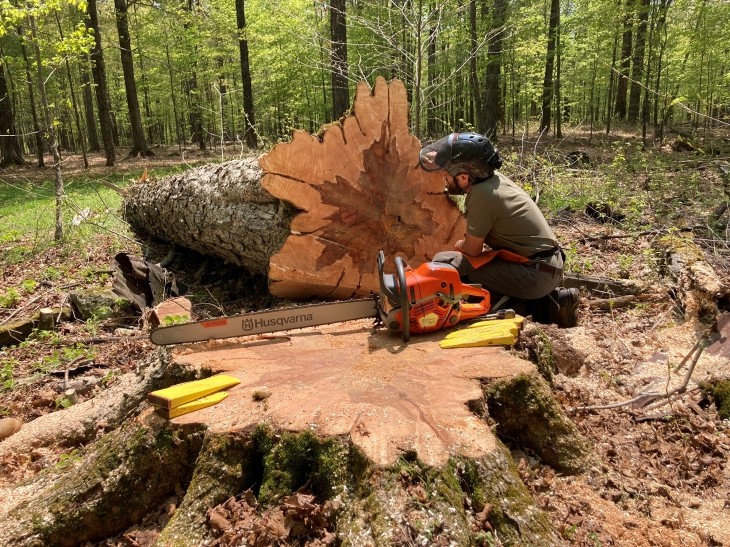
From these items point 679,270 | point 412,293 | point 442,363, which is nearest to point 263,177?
point 412,293

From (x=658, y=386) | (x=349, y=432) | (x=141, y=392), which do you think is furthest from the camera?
(x=658, y=386)

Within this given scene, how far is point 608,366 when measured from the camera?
3393mm

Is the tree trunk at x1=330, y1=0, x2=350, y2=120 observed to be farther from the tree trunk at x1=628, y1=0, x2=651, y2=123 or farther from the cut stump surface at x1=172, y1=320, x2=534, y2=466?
the cut stump surface at x1=172, y1=320, x2=534, y2=466

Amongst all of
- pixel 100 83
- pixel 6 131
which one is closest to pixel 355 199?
pixel 100 83

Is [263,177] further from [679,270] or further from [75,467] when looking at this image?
[679,270]

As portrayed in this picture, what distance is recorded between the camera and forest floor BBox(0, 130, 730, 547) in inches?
83.1

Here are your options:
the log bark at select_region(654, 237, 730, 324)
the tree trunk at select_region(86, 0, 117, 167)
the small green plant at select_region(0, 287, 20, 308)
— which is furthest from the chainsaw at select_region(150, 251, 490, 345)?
the tree trunk at select_region(86, 0, 117, 167)

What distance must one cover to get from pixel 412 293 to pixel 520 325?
61cm

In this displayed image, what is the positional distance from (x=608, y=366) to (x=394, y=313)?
5.53 feet

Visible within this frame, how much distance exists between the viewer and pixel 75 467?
2301mm

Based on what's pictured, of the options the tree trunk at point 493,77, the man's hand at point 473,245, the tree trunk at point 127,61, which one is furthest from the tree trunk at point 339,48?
the tree trunk at point 127,61

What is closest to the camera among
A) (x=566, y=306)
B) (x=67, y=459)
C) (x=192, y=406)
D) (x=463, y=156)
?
(x=192, y=406)

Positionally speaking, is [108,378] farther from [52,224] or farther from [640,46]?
[640,46]

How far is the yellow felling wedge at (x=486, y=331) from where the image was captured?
2586mm
